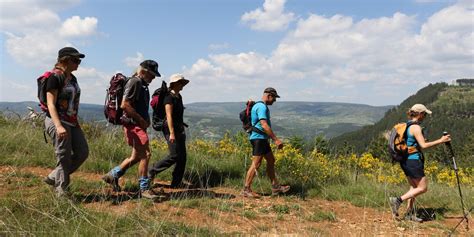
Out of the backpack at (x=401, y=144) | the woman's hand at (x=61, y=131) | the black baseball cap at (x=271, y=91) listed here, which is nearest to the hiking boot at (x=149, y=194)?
the woman's hand at (x=61, y=131)

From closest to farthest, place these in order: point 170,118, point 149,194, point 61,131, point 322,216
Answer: point 61,131 → point 149,194 → point 322,216 → point 170,118

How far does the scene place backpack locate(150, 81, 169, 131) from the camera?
6.04 meters

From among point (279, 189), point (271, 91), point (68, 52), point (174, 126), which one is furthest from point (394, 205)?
point (68, 52)

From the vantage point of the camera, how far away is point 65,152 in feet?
15.4

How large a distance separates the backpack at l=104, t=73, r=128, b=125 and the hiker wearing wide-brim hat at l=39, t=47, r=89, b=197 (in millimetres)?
564

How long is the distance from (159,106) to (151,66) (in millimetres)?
790

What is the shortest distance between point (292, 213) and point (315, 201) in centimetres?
102

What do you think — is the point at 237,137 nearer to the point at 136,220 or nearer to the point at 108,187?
the point at 108,187

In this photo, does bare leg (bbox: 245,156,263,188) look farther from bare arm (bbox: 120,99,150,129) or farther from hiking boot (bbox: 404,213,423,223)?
hiking boot (bbox: 404,213,423,223)

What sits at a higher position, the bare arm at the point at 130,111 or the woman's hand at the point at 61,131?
A: the bare arm at the point at 130,111

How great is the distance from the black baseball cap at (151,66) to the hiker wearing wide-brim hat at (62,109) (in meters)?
0.90

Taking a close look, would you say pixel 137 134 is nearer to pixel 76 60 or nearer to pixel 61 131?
pixel 61 131

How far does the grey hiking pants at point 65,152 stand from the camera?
15.3ft

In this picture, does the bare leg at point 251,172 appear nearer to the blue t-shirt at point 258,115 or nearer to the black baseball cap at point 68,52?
the blue t-shirt at point 258,115
